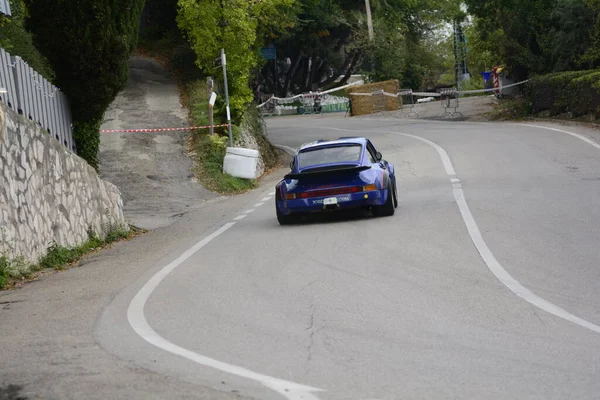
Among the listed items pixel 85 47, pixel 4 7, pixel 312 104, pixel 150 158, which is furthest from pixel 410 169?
pixel 312 104

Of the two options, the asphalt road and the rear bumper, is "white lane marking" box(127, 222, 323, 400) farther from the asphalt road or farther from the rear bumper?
the rear bumper

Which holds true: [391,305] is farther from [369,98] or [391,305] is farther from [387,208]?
[369,98]

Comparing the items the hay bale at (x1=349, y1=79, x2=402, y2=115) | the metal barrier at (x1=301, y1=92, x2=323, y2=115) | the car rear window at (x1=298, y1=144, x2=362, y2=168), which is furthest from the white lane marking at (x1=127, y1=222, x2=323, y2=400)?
the metal barrier at (x1=301, y1=92, x2=323, y2=115)

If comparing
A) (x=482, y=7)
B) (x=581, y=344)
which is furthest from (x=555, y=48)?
(x=581, y=344)

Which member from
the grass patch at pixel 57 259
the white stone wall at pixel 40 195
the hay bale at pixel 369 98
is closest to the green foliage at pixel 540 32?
the hay bale at pixel 369 98

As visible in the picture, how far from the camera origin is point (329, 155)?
720 inches

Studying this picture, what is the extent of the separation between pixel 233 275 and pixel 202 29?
20208mm

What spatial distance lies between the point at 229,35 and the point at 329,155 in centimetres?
1365

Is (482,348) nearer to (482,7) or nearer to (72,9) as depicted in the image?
(72,9)

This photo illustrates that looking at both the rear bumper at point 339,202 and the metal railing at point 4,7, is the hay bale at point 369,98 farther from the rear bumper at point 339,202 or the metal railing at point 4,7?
the rear bumper at point 339,202

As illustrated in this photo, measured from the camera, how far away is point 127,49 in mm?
19422

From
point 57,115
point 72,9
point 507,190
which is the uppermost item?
point 72,9

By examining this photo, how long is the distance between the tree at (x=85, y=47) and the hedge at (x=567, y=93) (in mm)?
19156

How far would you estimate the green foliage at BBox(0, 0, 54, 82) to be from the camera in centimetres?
1931
